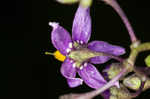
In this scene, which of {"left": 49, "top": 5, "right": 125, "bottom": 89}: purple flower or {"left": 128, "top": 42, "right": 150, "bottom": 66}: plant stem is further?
{"left": 49, "top": 5, "right": 125, "bottom": 89}: purple flower

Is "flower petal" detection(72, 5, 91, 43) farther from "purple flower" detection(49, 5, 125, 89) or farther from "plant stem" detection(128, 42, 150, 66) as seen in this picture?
"plant stem" detection(128, 42, 150, 66)

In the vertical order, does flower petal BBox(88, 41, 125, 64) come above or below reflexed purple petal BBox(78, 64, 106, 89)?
above

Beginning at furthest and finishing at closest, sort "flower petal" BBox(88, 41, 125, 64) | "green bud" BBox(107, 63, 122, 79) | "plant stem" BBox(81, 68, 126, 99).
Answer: "flower petal" BBox(88, 41, 125, 64), "green bud" BBox(107, 63, 122, 79), "plant stem" BBox(81, 68, 126, 99)

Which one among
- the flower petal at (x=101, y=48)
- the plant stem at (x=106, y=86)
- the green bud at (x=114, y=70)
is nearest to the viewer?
the plant stem at (x=106, y=86)

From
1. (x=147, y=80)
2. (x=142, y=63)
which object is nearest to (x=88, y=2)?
(x=147, y=80)

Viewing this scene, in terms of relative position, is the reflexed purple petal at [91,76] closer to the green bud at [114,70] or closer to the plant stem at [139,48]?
the green bud at [114,70]

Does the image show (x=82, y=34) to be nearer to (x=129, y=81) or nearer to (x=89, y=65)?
(x=89, y=65)

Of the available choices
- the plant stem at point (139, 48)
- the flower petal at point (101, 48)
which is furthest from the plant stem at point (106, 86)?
the flower petal at point (101, 48)

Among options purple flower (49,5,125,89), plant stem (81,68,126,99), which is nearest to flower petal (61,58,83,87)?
purple flower (49,5,125,89)
